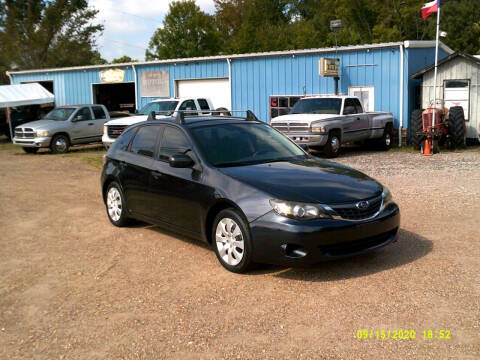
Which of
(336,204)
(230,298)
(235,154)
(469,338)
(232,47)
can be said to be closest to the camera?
(469,338)

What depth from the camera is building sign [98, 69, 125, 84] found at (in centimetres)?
2792

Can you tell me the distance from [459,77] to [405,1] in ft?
109

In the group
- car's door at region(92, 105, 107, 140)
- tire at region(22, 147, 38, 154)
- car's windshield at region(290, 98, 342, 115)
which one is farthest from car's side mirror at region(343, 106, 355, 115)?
tire at region(22, 147, 38, 154)

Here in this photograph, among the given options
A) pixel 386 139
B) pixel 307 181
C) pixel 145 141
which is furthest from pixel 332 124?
pixel 307 181

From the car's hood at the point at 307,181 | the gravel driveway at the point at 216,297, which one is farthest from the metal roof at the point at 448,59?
the car's hood at the point at 307,181

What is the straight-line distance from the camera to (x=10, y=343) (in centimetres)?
431

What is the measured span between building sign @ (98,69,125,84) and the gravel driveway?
2042cm

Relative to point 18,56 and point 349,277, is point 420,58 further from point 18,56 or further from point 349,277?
point 18,56

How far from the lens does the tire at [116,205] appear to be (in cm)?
776

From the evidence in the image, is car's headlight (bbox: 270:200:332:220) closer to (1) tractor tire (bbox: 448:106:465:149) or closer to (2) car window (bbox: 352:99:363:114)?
(2) car window (bbox: 352:99:363:114)

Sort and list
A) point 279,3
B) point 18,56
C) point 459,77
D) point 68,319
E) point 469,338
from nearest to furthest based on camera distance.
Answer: point 469,338 < point 68,319 < point 459,77 < point 18,56 < point 279,3

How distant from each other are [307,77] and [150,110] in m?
6.43

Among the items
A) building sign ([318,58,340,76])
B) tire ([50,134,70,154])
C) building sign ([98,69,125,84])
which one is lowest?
tire ([50,134,70,154])

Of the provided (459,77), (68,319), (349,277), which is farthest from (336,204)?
(459,77)
